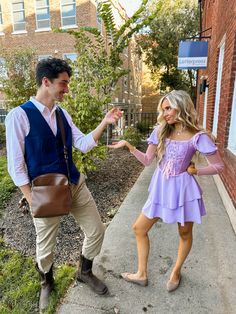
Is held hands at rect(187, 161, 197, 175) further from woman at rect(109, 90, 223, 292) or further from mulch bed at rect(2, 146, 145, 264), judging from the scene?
mulch bed at rect(2, 146, 145, 264)

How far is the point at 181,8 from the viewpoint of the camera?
15.5m

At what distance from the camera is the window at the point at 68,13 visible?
16047mm

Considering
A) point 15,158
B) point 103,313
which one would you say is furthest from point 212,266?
point 15,158

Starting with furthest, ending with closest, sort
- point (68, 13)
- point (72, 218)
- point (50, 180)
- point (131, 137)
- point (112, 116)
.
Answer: point (68, 13) < point (131, 137) < point (72, 218) < point (112, 116) < point (50, 180)

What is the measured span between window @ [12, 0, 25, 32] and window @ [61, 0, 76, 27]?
3.15m

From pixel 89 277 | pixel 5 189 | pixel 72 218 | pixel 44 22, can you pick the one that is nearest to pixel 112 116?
pixel 89 277

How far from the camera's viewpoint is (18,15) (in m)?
17.5

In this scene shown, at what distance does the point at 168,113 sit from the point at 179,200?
0.73 m

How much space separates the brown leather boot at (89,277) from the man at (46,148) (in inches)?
0.5

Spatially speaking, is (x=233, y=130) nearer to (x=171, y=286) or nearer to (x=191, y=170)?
(x=191, y=170)

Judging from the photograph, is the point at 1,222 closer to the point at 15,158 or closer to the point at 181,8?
the point at 15,158

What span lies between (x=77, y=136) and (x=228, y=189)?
9.34 feet

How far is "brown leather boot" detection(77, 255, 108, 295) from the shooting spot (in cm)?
235

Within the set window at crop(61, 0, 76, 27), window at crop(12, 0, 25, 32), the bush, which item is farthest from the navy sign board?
window at crop(12, 0, 25, 32)
